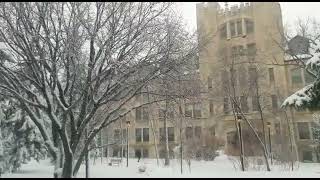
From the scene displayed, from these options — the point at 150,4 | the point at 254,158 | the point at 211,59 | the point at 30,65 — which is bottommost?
the point at 254,158

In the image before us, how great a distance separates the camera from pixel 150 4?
1487 centimetres

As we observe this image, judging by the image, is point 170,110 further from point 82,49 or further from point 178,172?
point 178,172

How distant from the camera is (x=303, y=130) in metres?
44.9

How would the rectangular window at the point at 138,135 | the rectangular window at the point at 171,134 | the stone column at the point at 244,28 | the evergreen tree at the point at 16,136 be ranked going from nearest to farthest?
1. the evergreen tree at the point at 16,136
2. the stone column at the point at 244,28
3. the rectangular window at the point at 171,134
4. the rectangular window at the point at 138,135

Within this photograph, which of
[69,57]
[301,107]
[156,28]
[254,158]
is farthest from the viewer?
[254,158]

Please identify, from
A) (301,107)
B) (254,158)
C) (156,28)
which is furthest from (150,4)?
(254,158)

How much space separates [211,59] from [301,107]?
34.0 m

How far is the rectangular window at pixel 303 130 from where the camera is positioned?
146 feet

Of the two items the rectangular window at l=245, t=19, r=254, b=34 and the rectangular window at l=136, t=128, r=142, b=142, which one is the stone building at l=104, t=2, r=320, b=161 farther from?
the rectangular window at l=136, t=128, r=142, b=142

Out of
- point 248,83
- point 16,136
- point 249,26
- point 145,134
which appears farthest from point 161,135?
point 16,136

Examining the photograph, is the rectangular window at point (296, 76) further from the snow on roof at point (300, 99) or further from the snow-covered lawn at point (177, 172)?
the snow on roof at point (300, 99)

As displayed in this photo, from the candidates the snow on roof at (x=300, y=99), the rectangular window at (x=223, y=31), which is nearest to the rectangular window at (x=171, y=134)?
the rectangular window at (x=223, y=31)

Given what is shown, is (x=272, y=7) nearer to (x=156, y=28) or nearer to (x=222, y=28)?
(x=222, y=28)

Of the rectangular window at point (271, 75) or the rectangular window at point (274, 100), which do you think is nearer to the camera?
the rectangular window at point (274, 100)
